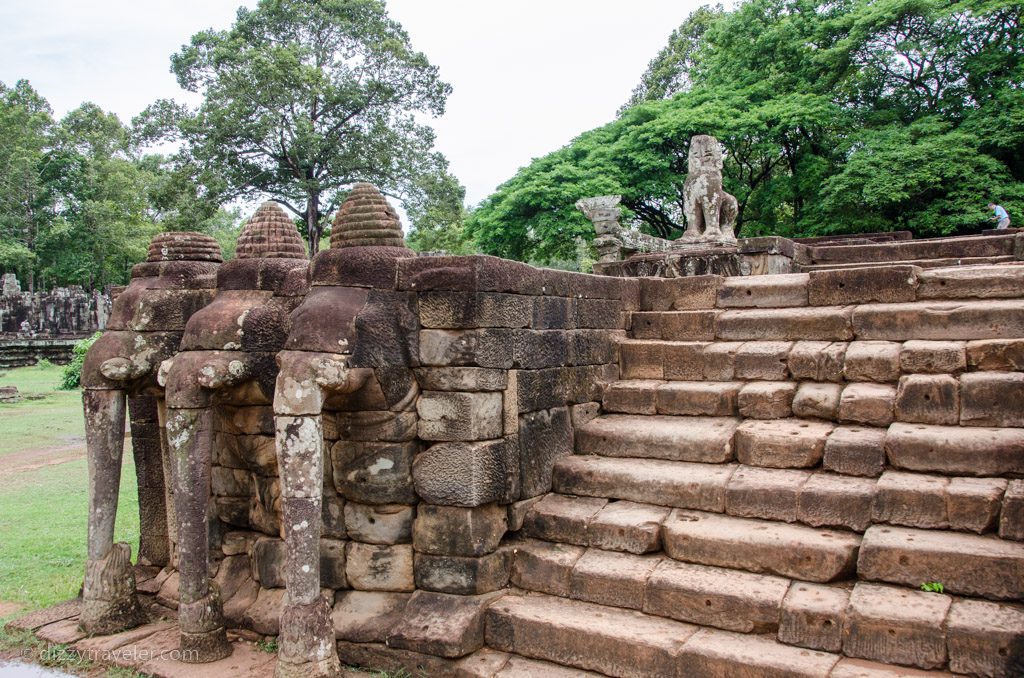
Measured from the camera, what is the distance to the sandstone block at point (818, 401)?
199 inches

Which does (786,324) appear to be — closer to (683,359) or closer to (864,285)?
(864,285)

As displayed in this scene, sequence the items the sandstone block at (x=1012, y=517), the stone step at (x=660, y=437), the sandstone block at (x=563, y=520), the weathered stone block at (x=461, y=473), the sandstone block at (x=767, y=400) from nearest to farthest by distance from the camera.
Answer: the sandstone block at (x=1012, y=517)
the weathered stone block at (x=461, y=473)
the sandstone block at (x=563, y=520)
the stone step at (x=660, y=437)
the sandstone block at (x=767, y=400)

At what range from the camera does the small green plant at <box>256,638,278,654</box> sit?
4824mm

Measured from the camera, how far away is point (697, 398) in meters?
5.66

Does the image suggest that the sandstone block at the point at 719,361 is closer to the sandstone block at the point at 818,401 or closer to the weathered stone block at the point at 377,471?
the sandstone block at the point at 818,401

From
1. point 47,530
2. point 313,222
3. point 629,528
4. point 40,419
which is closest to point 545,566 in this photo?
point 629,528

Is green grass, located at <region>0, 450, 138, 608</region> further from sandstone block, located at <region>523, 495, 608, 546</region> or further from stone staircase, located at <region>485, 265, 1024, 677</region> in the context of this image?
stone staircase, located at <region>485, 265, 1024, 677</region>

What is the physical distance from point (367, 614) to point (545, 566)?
1091 mm

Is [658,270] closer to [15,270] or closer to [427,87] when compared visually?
[427,87]

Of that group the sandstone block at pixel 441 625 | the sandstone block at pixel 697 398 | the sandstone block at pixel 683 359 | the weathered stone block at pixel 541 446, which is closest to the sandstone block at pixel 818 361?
the sandstone block at pixel 697 398

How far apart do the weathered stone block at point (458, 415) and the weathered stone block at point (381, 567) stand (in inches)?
28.9

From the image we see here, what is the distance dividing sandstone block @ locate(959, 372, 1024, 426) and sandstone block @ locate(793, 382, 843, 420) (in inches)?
28.8

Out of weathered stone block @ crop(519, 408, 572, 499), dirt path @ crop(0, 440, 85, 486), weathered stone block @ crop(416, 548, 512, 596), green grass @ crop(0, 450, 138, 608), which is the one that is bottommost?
green grass @ crop(0, 450, 138, 608)

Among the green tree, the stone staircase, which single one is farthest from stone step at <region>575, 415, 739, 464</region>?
the green tree
